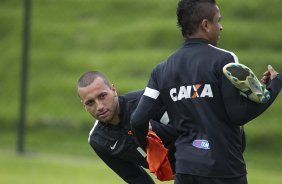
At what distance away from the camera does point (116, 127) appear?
18.0 ft

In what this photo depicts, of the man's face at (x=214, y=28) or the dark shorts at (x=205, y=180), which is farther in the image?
the man's face at (x=214, y=28)

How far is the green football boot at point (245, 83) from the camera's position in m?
4.23

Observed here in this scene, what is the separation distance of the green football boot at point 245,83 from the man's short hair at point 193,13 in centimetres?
44

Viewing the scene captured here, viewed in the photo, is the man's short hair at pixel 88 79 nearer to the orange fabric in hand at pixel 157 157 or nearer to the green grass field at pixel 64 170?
the orange fabric in hand at pixel 157 157

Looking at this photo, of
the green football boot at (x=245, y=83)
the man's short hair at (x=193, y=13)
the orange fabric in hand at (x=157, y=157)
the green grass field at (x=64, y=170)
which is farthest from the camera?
the green grass field at (x=64, y=170)

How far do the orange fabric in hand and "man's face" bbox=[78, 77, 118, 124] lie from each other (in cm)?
36

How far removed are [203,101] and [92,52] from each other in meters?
21.9

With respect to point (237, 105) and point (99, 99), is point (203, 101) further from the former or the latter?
point (99, 99)

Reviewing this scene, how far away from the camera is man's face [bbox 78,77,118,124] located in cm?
509

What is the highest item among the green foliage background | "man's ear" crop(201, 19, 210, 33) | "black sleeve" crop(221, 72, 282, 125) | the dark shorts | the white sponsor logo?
the green foliage background

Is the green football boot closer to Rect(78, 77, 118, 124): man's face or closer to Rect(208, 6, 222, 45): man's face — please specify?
Rect(208, 6, 222, 45): man's face

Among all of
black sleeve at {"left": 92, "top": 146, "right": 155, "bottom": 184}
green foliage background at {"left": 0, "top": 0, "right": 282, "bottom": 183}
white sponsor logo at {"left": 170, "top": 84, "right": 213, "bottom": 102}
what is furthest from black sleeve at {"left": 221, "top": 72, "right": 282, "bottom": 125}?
green foliage background at {"left": 0, "top": 0, "right": 282, "bottom": 183}

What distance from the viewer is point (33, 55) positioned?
2667 cm

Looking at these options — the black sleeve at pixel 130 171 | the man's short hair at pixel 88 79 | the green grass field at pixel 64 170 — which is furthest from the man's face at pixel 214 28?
the green grass field at pixel 64 170
